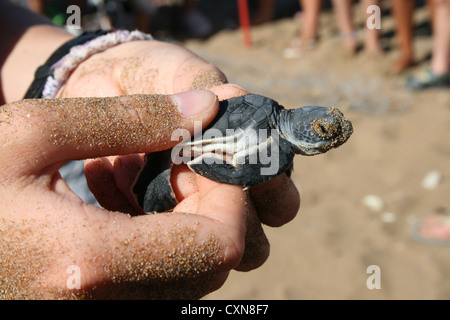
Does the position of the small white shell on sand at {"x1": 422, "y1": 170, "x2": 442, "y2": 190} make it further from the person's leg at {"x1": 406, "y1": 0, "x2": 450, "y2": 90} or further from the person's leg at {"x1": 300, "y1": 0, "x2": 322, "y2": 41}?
the person's leg at {"x1": 300, "y1": 0, "x2": 322, "y2": 41}

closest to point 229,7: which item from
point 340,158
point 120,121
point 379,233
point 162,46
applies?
point 340,158

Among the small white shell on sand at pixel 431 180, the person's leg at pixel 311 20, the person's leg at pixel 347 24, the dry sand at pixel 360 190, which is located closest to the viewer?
the dry sand at pixel 360 190

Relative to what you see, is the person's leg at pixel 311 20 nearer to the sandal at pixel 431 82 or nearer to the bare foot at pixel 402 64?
the bare foot at pixel 402 64

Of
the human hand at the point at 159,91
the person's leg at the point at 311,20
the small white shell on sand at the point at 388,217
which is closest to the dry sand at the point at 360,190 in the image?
the small white shell on sand at the point at 388,217

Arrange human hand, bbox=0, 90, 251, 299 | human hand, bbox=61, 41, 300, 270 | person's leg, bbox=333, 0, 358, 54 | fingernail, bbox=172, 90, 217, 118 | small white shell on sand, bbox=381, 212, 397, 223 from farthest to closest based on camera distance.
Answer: person's leg, bbox=333, 0, 358, 54
small white shell on sand, bbox=381, 212, 397, 223
human hand, bbox=61, 41, 300, 270
fingernail, bbox=172, 90, 217, 118
human hand, bbox=0, 90, 251, 299

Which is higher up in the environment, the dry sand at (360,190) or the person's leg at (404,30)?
the person's leg at (404,30)

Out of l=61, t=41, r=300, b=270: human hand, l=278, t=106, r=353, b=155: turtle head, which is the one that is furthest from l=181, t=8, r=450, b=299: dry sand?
l=278, t=106, r=353, b=155: turtle head
